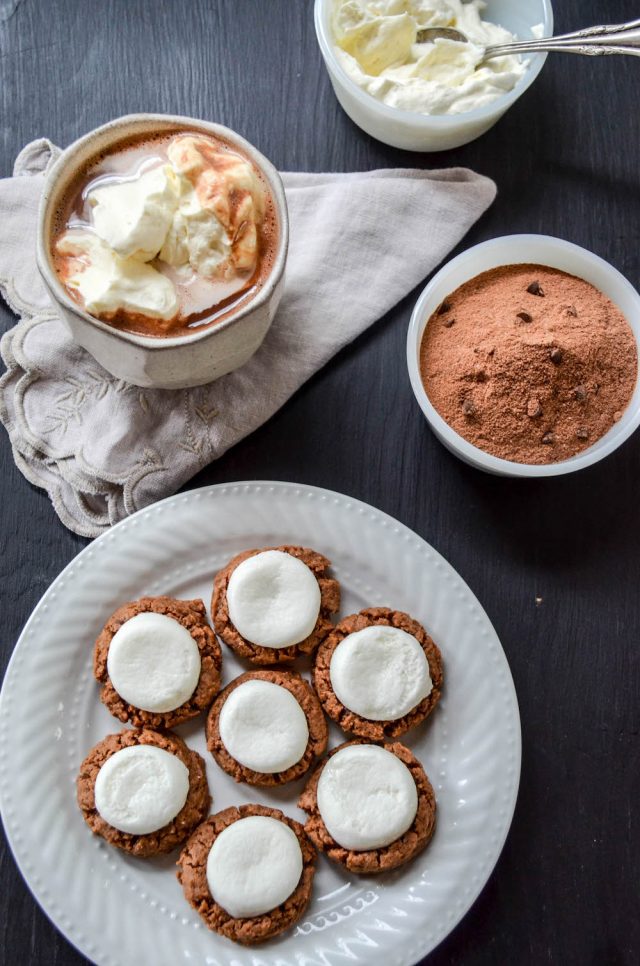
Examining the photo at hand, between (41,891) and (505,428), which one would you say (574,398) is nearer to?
(505,428)

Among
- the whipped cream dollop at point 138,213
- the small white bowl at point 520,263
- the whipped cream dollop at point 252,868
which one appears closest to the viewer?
the whipped cream dollop at point 138,213

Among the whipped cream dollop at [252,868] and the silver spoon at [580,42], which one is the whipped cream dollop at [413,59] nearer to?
the silver spoon at [580,42]

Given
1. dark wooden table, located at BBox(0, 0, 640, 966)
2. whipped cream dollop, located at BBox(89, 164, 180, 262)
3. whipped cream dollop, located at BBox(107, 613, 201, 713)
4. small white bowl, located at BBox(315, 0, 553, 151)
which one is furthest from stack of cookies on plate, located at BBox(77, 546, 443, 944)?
small white bowl, located at BBox(315, 0, 553, 151)

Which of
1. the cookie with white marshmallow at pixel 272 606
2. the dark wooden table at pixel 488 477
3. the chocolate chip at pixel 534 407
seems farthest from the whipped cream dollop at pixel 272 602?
the chocolate chip at pixel 534 407

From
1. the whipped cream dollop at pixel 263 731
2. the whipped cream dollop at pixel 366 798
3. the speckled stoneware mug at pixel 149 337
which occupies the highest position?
the speckled stoneware mug at pixel 149 337

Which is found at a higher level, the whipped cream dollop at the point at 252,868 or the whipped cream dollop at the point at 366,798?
the whipped cream dollop at the point at 366,798

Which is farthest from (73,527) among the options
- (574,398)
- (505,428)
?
(574,398)
